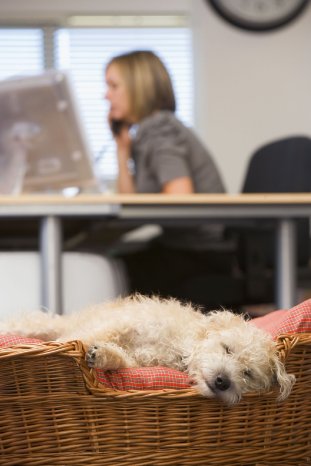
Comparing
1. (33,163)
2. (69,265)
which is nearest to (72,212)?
(69,265)

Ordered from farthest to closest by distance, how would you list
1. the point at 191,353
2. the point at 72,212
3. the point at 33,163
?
the point at 33,163 < the point at 72,212 < the point at 191,353

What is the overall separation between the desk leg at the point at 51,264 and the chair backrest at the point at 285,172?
1.04 meters

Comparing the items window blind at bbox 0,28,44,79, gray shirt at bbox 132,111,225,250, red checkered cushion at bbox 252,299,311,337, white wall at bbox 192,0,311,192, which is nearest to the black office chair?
gray shirt at bbox 132,111,225,250

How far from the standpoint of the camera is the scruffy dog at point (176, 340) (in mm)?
1491

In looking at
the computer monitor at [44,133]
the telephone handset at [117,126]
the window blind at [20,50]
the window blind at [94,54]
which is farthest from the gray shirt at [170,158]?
the window blind at [20,50]

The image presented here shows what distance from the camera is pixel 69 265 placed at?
2801 millimetres

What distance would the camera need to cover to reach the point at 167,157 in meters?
3.40

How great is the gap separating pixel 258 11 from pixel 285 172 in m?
1.95

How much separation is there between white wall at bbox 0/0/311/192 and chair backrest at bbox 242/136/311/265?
1345 mm

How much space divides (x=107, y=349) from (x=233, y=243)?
85.8 inches

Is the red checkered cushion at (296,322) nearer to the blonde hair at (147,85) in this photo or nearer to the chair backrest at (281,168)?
the chair backrest at (281,168)

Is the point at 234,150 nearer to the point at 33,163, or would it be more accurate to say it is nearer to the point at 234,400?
the point at 33,163

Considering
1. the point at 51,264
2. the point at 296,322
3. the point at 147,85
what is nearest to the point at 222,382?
the point at 296,322

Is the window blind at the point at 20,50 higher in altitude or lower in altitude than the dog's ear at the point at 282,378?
higher
